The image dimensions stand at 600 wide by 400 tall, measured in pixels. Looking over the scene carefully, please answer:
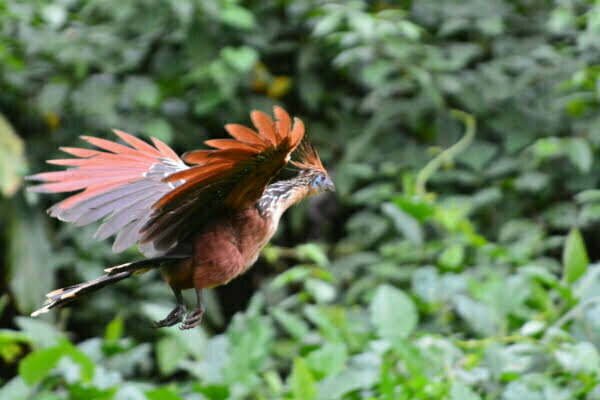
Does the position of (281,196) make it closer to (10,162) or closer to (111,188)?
(111,188)

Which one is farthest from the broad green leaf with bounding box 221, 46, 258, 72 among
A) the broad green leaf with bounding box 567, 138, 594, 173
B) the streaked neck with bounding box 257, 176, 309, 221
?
the streaked neck with bounding box 257, 176, 309, 221

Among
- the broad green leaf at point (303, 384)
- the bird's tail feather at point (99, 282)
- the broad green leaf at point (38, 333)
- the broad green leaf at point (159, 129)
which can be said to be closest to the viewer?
the bird's tail feather at point (99, 282)

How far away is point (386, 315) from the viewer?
3.37m

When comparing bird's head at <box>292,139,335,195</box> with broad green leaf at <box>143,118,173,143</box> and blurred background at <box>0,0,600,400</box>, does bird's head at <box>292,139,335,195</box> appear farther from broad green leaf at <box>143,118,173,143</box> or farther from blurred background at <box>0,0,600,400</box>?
broad green leaf at <box>143,118,173,143</box>

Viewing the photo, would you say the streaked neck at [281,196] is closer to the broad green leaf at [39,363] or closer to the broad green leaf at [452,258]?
the broad green leaf at [39,363]

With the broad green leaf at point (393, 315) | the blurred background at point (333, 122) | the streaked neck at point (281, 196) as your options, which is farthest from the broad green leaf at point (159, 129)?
the streaked neck at point (281, 196)

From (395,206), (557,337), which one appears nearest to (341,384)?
(557,337)

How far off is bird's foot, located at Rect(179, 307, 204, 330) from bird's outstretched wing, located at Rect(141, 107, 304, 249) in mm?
158

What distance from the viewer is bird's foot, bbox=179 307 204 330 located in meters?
1.80

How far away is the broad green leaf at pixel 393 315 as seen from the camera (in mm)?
3312

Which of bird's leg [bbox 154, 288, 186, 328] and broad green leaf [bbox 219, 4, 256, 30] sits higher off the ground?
broad green leaf [bbox 219, 4, 256, 30]

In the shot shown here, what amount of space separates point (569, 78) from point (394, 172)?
3.23 feet

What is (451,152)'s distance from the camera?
→ 192 inches

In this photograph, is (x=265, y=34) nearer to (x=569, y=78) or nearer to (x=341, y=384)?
(x=569, y=78)
